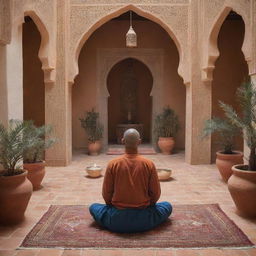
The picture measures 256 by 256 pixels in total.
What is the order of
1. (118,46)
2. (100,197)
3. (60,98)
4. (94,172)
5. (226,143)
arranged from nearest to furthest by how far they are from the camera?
(100,197), (226,143), (94,172), (60,98), (118,46)

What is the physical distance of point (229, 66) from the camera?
10406 millimetres

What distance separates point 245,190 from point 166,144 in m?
5.87

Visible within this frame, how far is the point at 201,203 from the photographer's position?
5109 mm

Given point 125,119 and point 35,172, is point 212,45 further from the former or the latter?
point 125,119

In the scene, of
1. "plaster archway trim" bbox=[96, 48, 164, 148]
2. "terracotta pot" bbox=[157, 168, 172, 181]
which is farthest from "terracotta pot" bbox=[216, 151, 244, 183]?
"plaster archway trim" bbox=[96, 48, 164, 148]

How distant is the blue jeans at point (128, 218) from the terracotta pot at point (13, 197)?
3.14 ft

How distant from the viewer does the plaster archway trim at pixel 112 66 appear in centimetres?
1097

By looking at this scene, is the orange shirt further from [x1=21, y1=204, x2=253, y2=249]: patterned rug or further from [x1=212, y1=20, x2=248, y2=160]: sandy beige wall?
[x1=212, y1=20, x2=248, y2=160]: sandy beige wall

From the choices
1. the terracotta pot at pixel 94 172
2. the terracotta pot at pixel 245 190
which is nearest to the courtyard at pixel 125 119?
the terracotta pot at pixel 245 190

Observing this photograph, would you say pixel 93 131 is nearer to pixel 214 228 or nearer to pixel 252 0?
pixel 252 0

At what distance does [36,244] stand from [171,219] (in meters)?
1.64

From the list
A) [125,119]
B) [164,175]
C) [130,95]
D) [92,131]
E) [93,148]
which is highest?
[130,95]

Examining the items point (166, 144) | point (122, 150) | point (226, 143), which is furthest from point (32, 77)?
point (226, 143)

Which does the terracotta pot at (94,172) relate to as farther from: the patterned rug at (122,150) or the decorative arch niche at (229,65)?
the decorative arch niche at (229,65)
